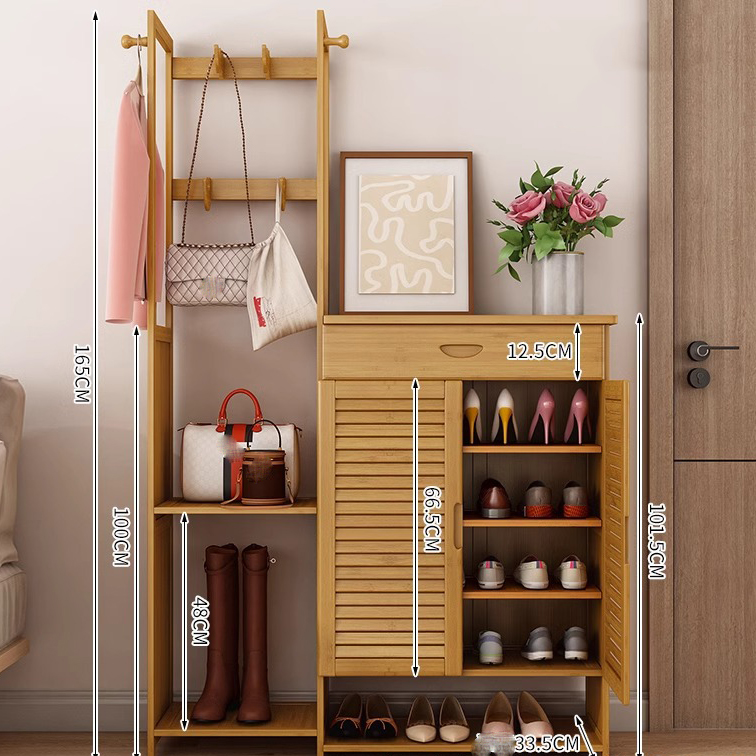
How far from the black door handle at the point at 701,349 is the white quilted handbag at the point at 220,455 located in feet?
3.93

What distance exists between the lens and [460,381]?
232 centimetres

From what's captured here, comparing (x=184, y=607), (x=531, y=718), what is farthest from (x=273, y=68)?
(x=531, y=718)

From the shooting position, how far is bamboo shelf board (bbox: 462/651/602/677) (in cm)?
234

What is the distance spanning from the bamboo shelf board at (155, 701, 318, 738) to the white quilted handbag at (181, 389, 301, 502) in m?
0.60

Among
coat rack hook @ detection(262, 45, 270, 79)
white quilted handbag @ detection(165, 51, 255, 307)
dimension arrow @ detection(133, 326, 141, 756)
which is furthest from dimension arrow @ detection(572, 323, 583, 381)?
dimension arrow @ detection(133, 326, 141, 756)

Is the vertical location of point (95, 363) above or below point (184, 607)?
above

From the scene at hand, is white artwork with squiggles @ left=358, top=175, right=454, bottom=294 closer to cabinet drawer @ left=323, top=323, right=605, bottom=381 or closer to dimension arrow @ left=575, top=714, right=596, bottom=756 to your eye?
cabinet drawer @ left=323, top=323, right=605, bottom=381

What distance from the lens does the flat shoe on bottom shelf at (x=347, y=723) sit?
2369mm

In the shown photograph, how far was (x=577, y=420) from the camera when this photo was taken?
239cm

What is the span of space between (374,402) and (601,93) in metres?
1.18

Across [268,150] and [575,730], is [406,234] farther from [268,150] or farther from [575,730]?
[575,730]

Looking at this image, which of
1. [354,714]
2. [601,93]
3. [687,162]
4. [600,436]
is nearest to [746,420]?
[600,436]

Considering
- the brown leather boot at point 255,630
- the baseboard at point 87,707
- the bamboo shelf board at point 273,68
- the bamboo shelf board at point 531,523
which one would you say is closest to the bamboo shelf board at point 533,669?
the baseboard at point 87,707

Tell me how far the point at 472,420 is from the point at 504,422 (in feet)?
0.30
